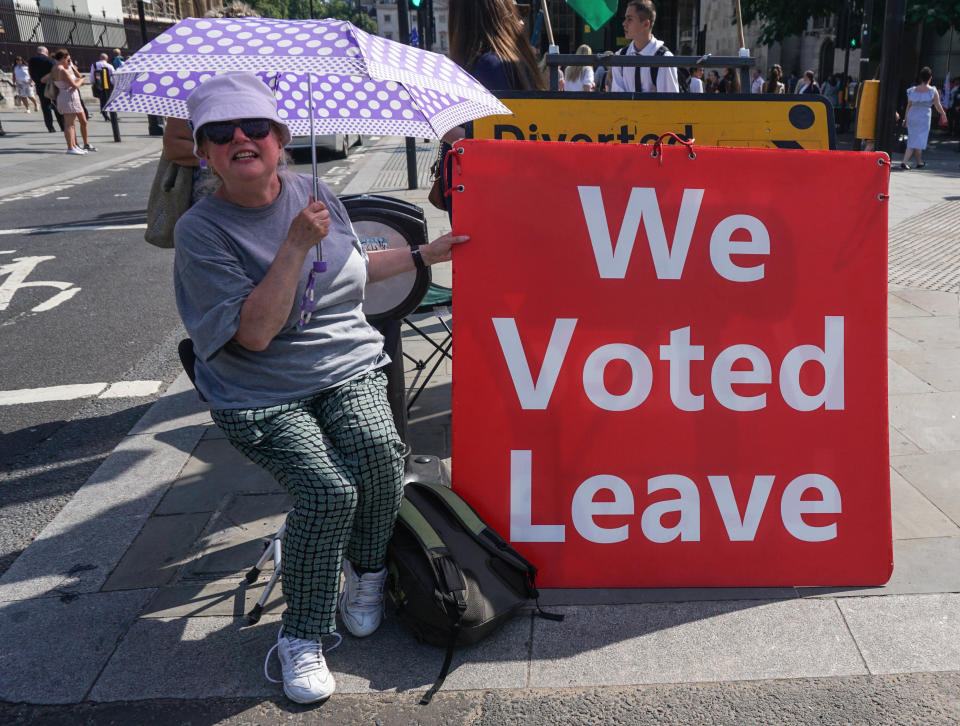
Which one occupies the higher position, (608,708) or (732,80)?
(732,80)

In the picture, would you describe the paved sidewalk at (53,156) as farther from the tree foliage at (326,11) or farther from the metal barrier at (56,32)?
the tree foliage at (326,11)

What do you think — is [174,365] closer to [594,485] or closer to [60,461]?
[60,461]

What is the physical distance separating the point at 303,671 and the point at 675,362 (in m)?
1.47

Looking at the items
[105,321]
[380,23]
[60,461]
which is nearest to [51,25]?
[105,321]

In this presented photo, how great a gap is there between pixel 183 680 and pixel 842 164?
252 cm

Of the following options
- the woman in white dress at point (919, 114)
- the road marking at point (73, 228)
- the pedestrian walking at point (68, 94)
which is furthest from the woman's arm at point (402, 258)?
the pedestrian walking at point (68, 94)

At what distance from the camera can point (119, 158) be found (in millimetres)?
18438

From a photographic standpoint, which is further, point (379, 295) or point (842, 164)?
point (379, 295)

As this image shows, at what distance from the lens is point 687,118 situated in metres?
3.80

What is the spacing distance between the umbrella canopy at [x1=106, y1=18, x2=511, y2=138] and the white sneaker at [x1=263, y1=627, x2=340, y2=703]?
151cm

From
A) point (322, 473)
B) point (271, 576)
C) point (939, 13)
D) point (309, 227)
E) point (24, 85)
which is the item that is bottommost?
point (271, 576)

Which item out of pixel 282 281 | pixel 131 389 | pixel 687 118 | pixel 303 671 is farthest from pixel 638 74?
pixel 303 671

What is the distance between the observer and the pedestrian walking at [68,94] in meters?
17.5

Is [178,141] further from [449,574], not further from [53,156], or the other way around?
[53,156]
